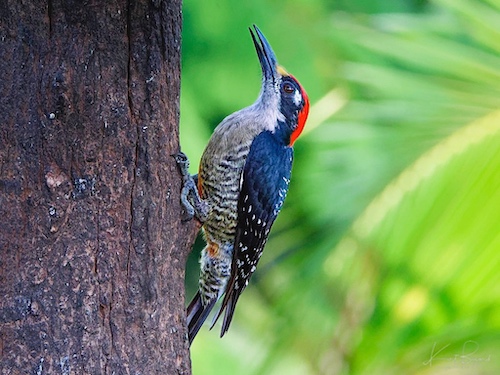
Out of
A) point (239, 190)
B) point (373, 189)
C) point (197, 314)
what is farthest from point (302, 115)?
point (197, 314)

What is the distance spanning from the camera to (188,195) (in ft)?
7.37

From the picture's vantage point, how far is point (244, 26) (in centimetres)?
356

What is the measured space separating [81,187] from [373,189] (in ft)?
6.11

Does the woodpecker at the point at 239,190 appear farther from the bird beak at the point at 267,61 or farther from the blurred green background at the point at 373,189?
the blurred green background at the point at 373,189

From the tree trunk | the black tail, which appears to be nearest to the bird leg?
the tree trunk

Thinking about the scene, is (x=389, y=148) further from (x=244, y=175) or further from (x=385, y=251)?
(x=244, y=175)

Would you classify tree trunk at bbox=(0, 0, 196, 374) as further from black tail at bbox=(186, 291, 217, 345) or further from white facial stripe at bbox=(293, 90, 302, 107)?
white facial stripe at bbox=(293, 90, 302, 107)

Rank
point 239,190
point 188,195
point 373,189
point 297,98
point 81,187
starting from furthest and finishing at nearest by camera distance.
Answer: point 373,189 → point 297,98 → point 239,190 → point 188,195 → point 81,187

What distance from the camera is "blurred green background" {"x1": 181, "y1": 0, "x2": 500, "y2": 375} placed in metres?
3.22

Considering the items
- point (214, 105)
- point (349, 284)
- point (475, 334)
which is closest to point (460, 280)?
point (475, 334)

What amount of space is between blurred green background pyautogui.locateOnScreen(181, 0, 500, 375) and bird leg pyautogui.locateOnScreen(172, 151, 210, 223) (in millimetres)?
1154

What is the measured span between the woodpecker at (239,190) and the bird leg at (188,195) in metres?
0.19

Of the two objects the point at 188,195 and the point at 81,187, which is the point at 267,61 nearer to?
the point at 188,195

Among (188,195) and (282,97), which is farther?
(282,97)
